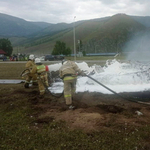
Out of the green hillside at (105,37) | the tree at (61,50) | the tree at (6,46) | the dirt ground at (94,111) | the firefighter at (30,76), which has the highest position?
the green hillside at (105,37)

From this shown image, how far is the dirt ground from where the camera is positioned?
4512mm

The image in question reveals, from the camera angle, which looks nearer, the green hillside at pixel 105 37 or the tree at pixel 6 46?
the tree at pixel 6 46

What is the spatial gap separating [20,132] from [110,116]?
2234 mm

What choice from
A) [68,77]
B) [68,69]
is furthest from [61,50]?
[68,77]

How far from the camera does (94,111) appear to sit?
17.6ft

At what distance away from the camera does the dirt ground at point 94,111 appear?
4.51m

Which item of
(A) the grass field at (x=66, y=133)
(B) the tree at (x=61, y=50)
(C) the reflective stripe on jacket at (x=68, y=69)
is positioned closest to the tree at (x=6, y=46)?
(B) the tree at (x=61, y=50)

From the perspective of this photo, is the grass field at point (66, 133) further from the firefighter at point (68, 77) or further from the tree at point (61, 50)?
the tree at point (61, 50)

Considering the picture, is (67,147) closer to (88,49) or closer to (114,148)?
(114,148)

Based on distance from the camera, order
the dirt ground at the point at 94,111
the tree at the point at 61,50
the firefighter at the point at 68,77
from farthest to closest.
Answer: the tree at the point at 61,50 < the firefighter at the point at 68,77 < the dirt ground at the point at 94,111

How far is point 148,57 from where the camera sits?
12.2 metres

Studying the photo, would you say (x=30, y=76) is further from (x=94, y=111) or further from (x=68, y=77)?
(x=94, y=111)

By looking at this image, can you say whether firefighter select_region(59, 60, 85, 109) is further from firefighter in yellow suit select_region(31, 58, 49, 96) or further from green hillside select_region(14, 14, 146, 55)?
green hillside select_region(14, 14, 146, 55)

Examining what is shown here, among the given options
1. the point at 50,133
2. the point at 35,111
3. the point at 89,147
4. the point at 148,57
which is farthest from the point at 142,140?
the point at 148,57
